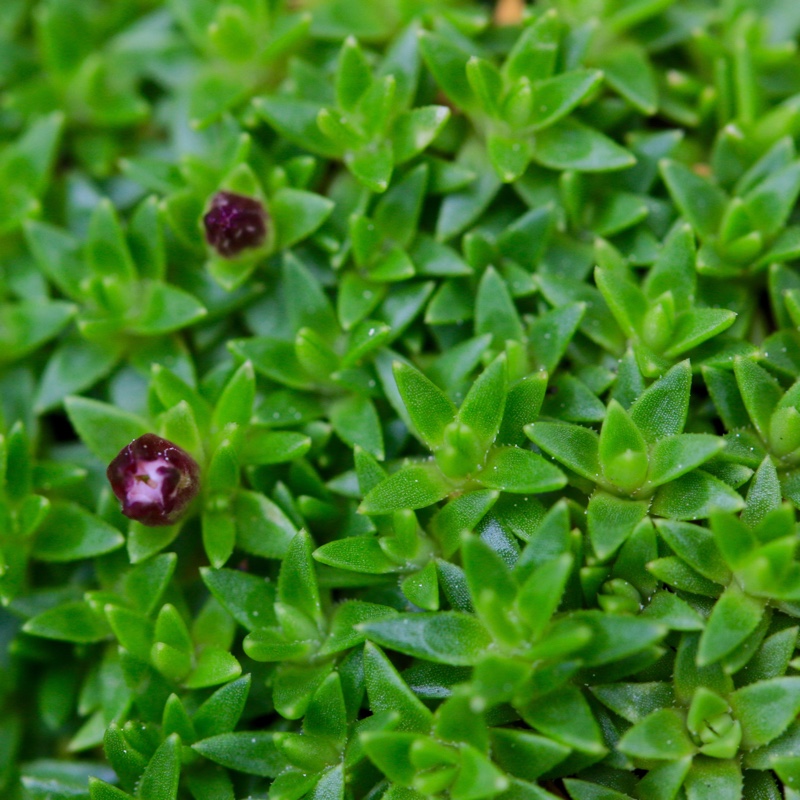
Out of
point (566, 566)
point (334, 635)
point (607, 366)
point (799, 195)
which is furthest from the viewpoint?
point (799, 195)

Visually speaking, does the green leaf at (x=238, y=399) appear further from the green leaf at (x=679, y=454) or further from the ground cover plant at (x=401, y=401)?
the green leaf at (x=679, y=454)

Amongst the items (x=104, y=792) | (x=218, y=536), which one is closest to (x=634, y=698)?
(x=218, y=536)

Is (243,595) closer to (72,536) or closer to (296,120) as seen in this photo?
(72,536)

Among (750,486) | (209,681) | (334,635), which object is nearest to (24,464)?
(209,681)

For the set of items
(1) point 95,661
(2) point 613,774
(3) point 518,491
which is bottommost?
(1) point 95,661

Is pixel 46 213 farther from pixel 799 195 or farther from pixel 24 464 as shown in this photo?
pixel 799 195
